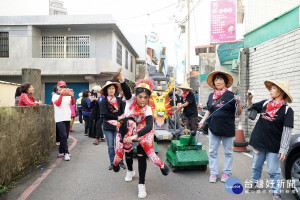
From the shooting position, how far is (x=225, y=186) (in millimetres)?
4109

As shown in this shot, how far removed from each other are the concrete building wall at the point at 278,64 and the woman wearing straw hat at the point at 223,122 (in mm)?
3417

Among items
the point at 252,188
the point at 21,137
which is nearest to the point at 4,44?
the point at 21,137

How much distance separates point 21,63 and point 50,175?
15.4 metres

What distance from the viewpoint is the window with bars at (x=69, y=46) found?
18359 mm

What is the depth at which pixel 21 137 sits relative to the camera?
4801 mm

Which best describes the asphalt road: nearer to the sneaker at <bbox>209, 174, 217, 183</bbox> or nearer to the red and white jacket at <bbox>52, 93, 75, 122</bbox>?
the sneaker at <bbox>209, 174, 217, 183</bbox>

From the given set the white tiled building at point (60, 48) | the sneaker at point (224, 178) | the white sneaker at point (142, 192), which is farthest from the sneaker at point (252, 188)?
the white tiled building at point (60, 48)

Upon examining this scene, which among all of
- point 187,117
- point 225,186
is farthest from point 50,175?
point 187,117

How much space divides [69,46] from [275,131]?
17.6 m

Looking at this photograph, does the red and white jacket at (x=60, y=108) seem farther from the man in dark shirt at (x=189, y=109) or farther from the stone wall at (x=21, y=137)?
the man in dark shirt at (x=189, y=109)

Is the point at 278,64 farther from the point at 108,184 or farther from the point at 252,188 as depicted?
the point at 108,184

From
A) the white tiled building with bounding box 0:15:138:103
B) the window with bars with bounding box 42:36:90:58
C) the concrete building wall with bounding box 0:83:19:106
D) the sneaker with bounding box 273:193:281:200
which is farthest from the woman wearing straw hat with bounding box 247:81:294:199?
the window with bars with bounding box 42:36:90:58

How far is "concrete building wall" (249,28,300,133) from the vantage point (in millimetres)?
6821

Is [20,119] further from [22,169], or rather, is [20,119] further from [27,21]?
[27,21]
